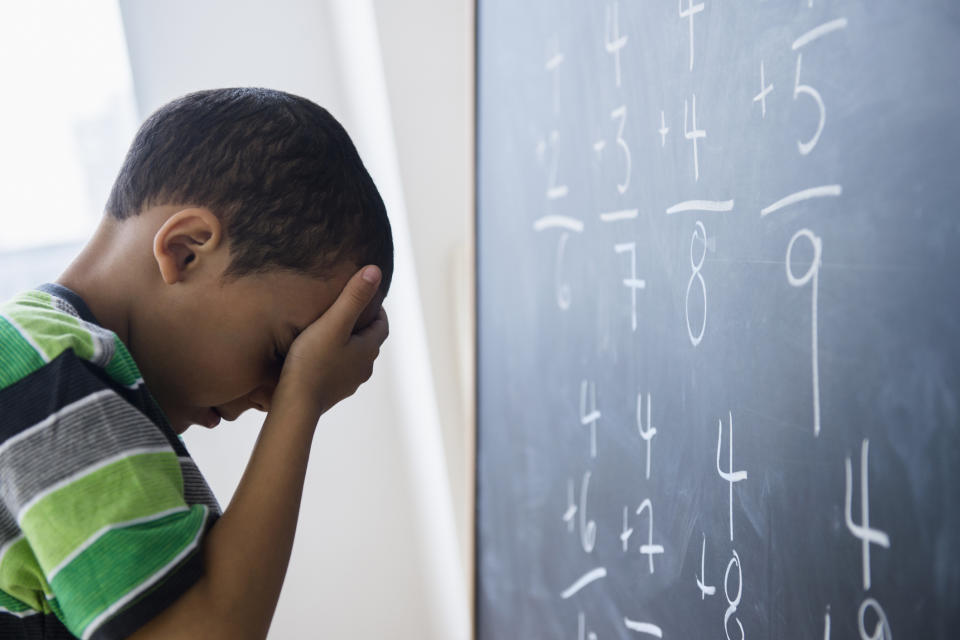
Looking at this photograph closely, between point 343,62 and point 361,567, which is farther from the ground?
point 343,62

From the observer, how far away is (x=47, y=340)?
1.81 feet

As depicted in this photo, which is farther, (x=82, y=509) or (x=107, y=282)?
(x=107, y=282)

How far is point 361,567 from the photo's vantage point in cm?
200

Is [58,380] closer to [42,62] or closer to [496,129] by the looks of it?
[496,129]

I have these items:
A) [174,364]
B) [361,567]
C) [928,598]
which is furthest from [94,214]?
[928,598]

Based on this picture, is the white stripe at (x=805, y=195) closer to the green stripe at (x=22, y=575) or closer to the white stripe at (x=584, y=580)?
the white stripe at (x=584, y=580)

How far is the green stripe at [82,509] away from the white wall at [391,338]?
38.0 inches

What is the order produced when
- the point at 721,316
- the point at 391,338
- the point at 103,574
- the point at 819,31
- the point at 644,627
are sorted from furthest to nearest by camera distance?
1. the point at 391,338
2. the point at 644,627
3. the point at 721,316
4. the point at 819,31
5. the point at 103,574

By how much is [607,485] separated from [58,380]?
0.59 meters

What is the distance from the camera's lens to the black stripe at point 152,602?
51 centimetres

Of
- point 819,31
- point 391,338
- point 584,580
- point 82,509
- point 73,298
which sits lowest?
point 584,580

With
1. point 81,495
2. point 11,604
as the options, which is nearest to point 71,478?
point 81,495

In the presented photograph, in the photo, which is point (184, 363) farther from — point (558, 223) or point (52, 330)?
point (558, 223)

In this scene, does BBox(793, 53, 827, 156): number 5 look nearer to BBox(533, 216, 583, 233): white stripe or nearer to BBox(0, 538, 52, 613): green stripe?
BBox(533, 216, 583, 233): white stripe
